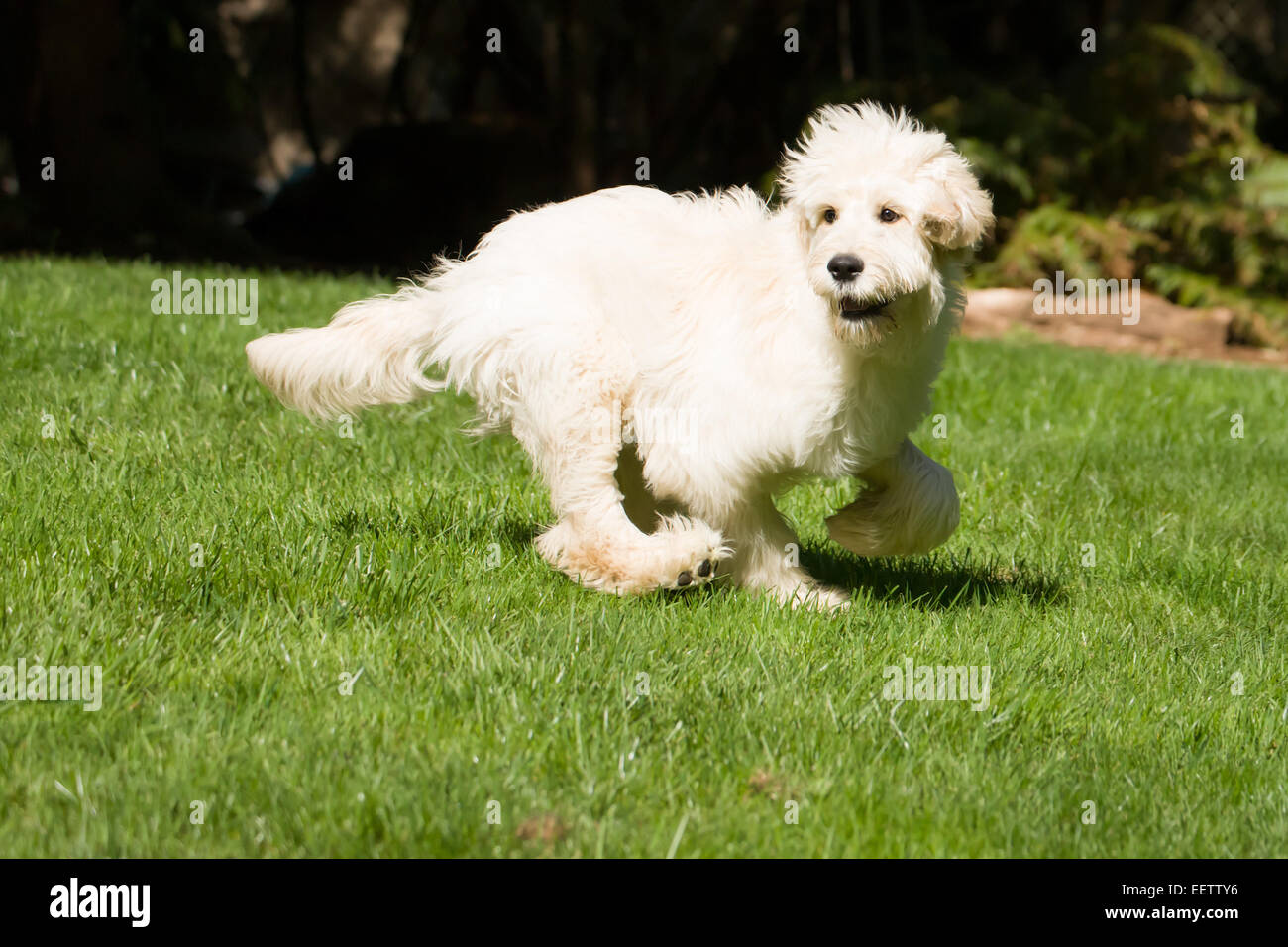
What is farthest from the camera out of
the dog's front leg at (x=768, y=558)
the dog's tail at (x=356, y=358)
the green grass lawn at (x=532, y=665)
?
the dog's tail at (x=356, y=358)

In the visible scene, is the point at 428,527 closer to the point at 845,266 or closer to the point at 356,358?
the point at 356,358

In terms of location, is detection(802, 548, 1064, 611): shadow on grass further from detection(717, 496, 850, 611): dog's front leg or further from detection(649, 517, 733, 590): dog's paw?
detection(649, 517, 733, 590): dog's paw

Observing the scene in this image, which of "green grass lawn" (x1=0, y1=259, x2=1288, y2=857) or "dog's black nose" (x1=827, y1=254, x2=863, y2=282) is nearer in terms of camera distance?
"green grass lawn" (x1=0, y1=259, x2=1288, y2=857)

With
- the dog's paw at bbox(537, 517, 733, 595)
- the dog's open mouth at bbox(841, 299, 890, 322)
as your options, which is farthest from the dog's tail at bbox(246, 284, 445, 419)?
the dog's open mouth at bbox(841, 299, 890, 322)

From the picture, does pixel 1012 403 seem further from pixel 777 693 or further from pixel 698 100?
pixel 698 100

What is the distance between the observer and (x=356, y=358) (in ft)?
16.2

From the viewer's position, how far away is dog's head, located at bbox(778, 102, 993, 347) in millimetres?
4043

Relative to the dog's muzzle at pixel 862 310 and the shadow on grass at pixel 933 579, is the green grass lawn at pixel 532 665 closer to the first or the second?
the shadow on grass at pixel 933 579

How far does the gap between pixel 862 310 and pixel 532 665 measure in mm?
→ 1418

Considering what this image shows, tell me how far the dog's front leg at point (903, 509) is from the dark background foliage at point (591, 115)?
10.5 m

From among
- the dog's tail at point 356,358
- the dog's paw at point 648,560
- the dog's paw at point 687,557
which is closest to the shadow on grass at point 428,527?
the dog's tail at point 356,358

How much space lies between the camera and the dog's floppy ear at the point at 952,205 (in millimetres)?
4129

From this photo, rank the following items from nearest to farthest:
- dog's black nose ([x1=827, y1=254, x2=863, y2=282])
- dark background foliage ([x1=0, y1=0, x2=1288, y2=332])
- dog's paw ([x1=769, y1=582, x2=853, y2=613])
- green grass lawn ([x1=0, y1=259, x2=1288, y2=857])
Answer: green grass lawn ([x1=0, y1=259, x2=1288, y2=857]) < dog's black nose ([x1=827, y1=254, x2=863, y2=282]) < dog's paw ([x1=769, y1=582, x2=853, y2=613]) < dark background foliage ([x1=0, y1=0, x2=1288, y2=332])

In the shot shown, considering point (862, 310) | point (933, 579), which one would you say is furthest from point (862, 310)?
point (933, 579)
